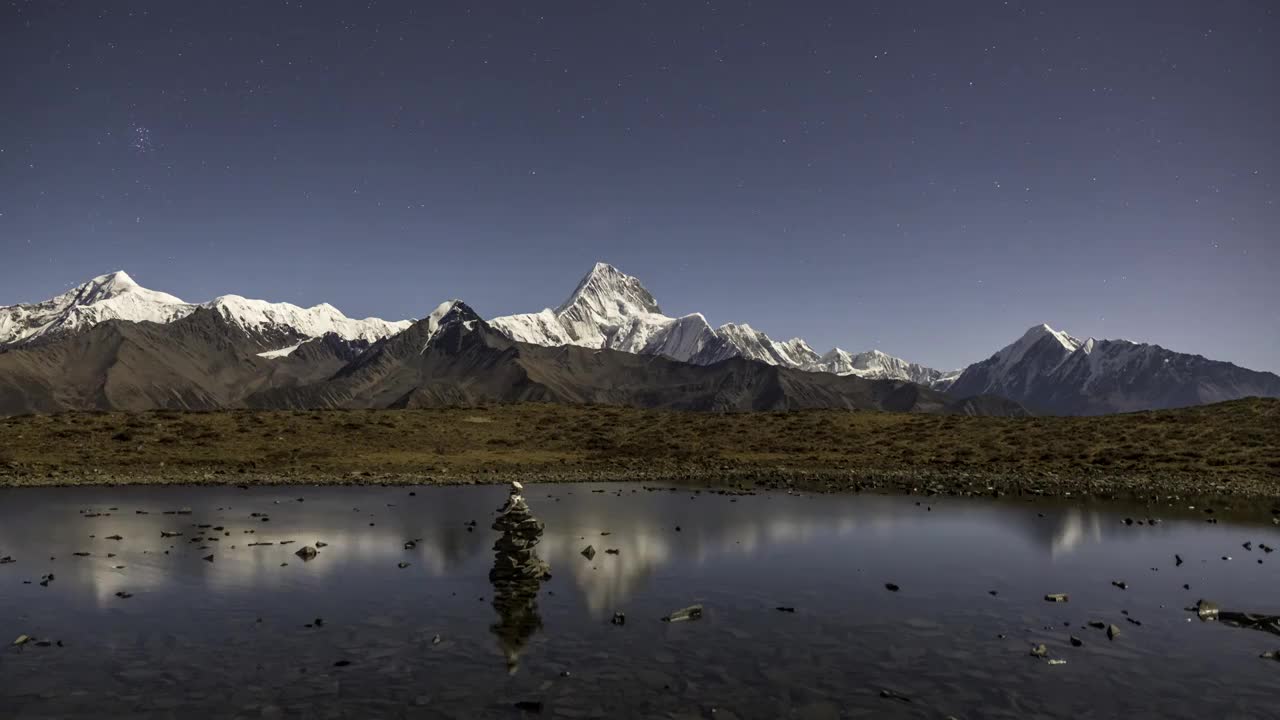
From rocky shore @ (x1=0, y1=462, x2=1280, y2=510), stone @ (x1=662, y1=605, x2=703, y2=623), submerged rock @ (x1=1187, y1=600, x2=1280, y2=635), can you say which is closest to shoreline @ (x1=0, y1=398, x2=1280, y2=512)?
rocky shore @ (x1=0, y1=462, x2=1280, y2=510)

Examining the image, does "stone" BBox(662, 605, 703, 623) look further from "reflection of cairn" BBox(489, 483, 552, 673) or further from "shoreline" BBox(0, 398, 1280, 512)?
"shoreline" BBox(0, 398, 1280, 512)

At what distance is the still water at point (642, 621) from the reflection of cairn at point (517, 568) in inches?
17.1

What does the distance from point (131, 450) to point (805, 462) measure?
71968mm

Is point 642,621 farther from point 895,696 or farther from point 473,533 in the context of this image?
point 473,533

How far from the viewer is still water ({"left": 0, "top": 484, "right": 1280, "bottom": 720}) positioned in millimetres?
18359

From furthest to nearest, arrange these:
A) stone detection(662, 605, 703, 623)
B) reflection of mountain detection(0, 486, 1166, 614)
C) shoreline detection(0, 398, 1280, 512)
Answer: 1. shoreline detection(0, 398, 1280, 512)
2. reflection of mountain detection(0, 486, 1166, 614)
3. stone detection(662, 605, 703, 623)

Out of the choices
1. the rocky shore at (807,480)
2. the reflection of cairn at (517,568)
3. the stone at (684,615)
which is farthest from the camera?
the rocky shore at (807,480)

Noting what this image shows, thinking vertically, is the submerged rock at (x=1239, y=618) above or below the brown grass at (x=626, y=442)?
below

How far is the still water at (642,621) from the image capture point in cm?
1836

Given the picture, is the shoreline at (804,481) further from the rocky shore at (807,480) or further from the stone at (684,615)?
the stone at (684,615)

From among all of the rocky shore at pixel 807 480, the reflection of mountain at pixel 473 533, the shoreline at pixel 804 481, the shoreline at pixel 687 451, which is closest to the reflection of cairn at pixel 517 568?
Result: the reflection of mountain at pixel 473 533

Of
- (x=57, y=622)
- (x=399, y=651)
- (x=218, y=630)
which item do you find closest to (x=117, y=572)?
(x=57, y=622)

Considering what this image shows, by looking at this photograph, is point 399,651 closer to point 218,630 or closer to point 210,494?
point 218,630

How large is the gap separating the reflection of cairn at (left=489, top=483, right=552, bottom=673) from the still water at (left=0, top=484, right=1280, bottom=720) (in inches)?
17.1
